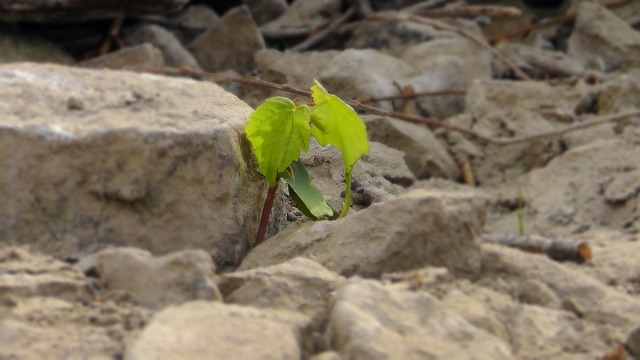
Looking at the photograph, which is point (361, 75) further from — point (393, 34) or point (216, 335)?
point (216, 335)

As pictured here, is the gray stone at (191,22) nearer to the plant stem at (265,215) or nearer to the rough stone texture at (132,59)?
the rough stone texture at (132,59)

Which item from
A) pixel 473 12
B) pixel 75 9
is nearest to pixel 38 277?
pixel 75 9

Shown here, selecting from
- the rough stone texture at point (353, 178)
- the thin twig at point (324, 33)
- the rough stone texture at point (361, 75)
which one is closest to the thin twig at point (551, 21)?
the thin twig at point (324, 33)

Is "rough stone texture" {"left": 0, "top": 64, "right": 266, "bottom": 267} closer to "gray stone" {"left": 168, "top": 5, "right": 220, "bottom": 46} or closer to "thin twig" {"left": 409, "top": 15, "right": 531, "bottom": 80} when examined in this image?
"thin twig" {"left": 409, "top": 15, "right": 531, "bottom": 80}

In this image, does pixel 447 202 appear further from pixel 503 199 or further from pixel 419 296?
pixel 503 199

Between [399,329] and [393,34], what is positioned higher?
[399,329]

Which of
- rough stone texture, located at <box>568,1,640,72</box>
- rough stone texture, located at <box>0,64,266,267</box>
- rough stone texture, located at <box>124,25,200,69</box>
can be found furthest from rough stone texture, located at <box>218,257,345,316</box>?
rough stone texture, located at <box>568,1,640,72</box>
